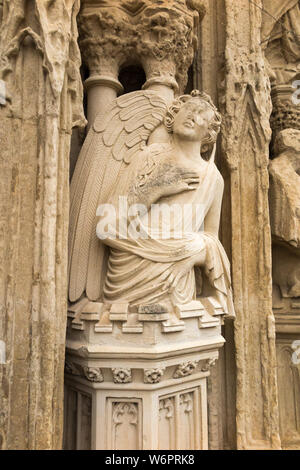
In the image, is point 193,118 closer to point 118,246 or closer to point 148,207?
point 148,207

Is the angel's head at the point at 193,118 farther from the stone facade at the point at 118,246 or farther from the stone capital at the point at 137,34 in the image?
the stone capital at the point at 137,34

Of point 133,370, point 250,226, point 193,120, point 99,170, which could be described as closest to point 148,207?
point 99,170

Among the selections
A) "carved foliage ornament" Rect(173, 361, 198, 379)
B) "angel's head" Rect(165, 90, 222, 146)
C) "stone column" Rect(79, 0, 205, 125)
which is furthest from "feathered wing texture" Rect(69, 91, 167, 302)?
"carved foliage ornament" Rect(173, 361, 198, 379)

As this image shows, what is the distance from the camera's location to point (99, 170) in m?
2.86

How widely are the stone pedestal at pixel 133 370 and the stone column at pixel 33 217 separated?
223 millimetres

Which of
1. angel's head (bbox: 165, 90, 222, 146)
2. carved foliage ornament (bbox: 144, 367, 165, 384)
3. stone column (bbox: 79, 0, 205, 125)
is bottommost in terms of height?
carved foliage ornament (bbox: 144, 367, 165, 384)

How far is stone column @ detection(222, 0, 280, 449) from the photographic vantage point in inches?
135

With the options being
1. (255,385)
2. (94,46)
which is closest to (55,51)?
(94,46)

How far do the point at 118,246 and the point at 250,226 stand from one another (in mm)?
1517

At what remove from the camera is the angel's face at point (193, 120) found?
2836 mm

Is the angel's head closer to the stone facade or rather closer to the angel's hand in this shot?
the stone facade

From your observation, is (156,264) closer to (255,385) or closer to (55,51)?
(55,51)

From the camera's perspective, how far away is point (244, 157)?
370 cm
